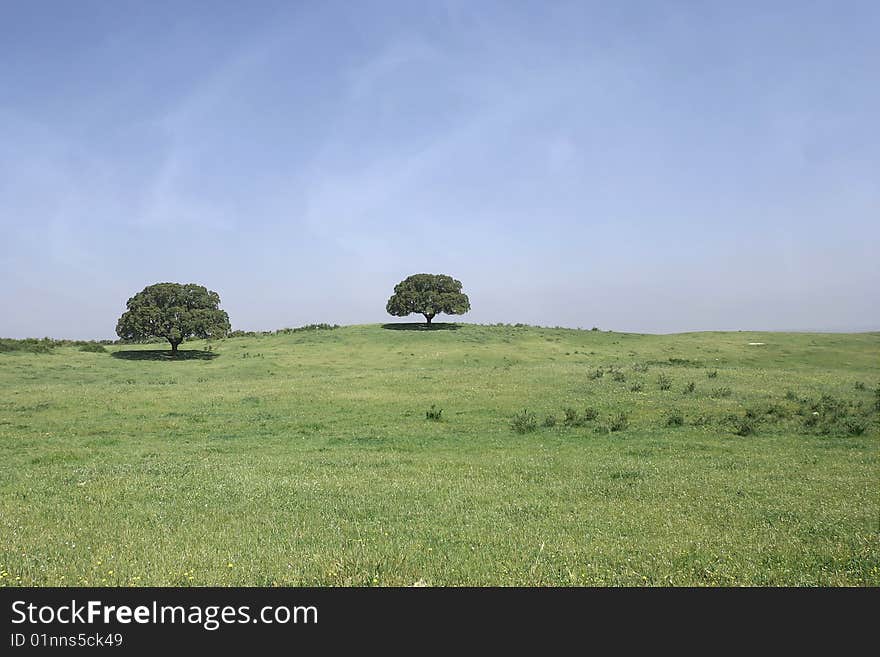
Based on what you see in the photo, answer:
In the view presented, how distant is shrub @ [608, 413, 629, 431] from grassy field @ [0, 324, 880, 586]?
0.70 meters

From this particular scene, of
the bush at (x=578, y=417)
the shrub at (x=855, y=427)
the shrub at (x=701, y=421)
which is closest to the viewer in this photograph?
the shrub at (x=855, y=427)

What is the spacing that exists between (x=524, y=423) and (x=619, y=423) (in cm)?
396

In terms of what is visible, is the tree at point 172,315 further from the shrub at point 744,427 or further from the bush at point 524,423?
the shrub at point 744,427

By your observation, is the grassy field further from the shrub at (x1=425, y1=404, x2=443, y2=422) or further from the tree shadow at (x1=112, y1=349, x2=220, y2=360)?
the tree shadow at (x1=112, y1=349, x2=220, y2=360)

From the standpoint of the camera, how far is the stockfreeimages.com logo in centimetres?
604

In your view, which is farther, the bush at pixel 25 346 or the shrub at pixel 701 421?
the bush at pixel 25 346

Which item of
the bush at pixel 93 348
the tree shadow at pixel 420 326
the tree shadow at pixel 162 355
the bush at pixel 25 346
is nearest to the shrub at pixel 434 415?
the tree shadow at pixel 162 355

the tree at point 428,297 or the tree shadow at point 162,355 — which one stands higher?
the tree at point 428,297

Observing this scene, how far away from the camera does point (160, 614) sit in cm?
613

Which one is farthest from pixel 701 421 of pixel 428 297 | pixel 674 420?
pixel 428 297

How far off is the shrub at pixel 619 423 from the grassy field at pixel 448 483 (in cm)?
70

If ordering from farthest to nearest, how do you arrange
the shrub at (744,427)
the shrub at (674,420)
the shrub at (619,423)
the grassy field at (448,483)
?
the shrub at (674,420), the shrub at (619,423), the shrub at (744,427), the grassy field at (448,483)

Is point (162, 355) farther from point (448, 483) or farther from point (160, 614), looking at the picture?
point (160, 614)

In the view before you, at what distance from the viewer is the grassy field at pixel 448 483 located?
817cm
